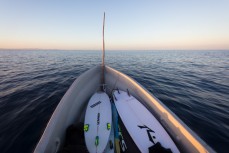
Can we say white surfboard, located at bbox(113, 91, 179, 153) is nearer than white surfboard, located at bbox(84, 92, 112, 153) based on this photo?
No

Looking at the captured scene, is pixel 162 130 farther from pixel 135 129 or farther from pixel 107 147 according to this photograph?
pixel 107 147

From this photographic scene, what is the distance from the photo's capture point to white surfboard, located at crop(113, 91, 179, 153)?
2.99 m

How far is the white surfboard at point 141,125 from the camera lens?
2990 mm

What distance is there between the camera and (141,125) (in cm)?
358

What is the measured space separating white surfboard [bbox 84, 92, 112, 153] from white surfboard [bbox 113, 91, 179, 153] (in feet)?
2.06

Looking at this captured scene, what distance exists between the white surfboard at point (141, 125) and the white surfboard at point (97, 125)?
0.63 m

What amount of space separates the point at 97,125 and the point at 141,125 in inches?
61.7

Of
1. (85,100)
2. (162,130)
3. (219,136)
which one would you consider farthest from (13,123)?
(219,136)

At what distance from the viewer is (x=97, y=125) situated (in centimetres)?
345

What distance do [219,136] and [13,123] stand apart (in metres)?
8.01

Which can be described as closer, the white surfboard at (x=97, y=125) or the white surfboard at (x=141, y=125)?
the white surfboard at (x=97, y=125)

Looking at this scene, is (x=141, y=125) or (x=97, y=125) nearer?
(x=97, y=125)

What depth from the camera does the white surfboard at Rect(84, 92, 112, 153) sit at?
111 inches

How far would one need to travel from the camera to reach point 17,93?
6.39m
